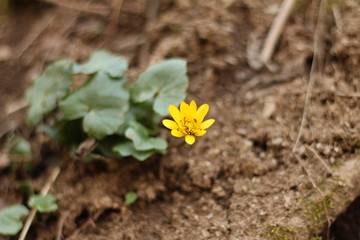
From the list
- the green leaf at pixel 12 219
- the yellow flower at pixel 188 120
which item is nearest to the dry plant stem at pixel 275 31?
the yellow flower at pixel 188 120

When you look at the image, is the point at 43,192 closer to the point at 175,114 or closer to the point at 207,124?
the point at 175,114

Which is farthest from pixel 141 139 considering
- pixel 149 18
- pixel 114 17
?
pixel 114 17

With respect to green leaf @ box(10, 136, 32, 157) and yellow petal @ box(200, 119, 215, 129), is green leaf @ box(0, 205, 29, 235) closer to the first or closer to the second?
green leaf @ box(10, 136, 32, 157)

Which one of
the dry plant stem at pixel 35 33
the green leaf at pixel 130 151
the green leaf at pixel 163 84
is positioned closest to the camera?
the green leaf at pixel 130 151

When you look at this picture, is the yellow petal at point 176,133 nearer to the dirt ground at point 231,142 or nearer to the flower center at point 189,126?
the flower center at point 189,126

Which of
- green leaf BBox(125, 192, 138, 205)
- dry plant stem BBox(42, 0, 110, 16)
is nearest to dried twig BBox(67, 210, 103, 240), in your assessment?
green leaf BBox(125, 192, 138, 205)

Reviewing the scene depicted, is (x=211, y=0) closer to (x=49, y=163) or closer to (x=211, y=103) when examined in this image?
Answer: (x=211, y=103)
